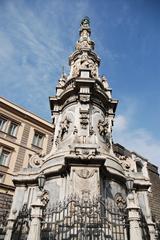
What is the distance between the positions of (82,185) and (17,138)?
2169 centimetres

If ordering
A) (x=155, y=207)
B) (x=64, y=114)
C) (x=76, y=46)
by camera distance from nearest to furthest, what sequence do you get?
(x=64, y=114) → (x=76, y=46) → (x=155, y=207)

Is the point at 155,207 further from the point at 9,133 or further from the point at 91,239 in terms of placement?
the point at 91,239

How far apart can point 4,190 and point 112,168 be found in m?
16.8

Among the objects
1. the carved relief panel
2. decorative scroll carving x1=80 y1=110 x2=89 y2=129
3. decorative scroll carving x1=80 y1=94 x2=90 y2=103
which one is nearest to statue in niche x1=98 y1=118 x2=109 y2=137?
decorative scroll carving x1=80 y1=110 x2=89 y2=129

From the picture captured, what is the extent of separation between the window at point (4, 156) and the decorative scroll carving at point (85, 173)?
1959 cm

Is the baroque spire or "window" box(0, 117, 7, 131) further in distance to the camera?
"window" box(0, 117, 7, 131)

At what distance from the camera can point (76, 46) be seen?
17328 mm

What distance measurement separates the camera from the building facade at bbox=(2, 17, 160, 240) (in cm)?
712

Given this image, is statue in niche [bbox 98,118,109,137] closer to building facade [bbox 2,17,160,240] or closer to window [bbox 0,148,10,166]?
building facade [bbox 2,17,160,240]

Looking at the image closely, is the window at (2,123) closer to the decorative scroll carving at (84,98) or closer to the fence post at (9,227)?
the decorative scroll carving at (84,98)

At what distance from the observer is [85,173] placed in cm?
849

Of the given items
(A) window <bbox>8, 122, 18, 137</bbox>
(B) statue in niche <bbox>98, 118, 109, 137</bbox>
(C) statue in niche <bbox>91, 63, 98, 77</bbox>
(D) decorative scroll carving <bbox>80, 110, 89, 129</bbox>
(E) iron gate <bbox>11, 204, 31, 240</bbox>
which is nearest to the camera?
(E) iron gate <bbox>11, 204, 31, 240</bbox>

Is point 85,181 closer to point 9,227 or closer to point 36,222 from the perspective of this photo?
point 36,222

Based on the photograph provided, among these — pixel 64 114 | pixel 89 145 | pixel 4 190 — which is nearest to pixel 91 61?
pixel 64 114
